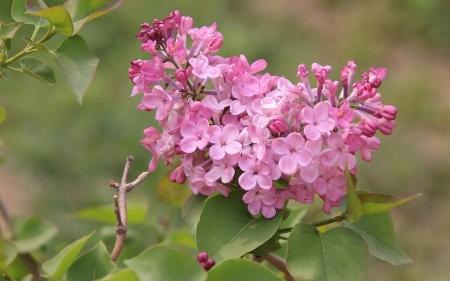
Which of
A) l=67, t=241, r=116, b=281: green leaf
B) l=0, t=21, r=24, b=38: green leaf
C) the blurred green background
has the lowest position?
the blurred green background

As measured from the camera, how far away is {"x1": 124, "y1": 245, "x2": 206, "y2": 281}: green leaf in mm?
521

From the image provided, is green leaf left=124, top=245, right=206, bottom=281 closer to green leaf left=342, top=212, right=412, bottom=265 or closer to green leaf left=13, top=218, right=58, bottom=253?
green leaf left=342, top=212, right=412, bottom=265

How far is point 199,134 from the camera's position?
66cm

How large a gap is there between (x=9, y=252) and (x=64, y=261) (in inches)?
7.9

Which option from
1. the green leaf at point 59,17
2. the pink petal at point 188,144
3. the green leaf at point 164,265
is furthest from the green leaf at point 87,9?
the green leaf at point 164,265

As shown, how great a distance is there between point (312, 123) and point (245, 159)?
82mm

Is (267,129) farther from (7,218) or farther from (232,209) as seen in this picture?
(7,218)

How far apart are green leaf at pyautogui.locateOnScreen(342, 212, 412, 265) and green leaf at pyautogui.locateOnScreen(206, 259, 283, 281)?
23 cm

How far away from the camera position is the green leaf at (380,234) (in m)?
0.71

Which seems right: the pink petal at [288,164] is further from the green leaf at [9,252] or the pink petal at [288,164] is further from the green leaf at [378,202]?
the green leaf at [9,252]

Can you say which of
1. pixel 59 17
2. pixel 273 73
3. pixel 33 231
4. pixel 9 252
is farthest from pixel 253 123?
pixel 273 73

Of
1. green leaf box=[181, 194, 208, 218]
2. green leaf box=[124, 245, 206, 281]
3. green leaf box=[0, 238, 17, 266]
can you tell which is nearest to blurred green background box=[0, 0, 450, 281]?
green leaf box=[0, 238, 17, 266]

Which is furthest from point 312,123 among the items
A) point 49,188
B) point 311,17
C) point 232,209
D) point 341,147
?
point 311,17

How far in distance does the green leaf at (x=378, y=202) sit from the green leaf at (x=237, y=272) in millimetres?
197
